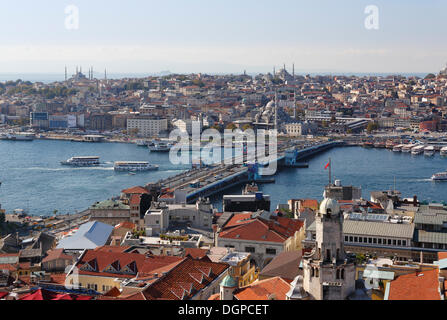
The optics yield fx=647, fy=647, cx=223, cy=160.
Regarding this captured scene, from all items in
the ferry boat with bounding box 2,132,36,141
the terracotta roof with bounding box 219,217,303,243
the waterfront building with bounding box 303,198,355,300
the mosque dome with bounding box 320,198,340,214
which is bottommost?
the ferry boat with bounding box 2,132,36,141

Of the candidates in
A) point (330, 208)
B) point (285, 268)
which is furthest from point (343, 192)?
point (330, 208)

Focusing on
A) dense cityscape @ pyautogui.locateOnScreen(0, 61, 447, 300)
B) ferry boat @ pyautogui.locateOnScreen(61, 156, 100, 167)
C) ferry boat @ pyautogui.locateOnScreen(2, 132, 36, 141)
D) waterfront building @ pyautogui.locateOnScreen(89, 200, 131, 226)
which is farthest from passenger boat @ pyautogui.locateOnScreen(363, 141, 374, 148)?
waterfront building @ pyautogui.locateOnScreen(89, 200, 131, 226)

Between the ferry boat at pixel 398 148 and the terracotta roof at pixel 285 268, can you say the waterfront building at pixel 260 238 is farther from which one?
the ferry boat at pixel 398 148

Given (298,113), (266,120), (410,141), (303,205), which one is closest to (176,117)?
(266,120)

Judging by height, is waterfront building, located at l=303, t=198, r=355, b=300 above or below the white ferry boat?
above

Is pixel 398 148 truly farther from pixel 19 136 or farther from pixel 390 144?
pixel 19 136

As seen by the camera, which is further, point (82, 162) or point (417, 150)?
point (417, 150)

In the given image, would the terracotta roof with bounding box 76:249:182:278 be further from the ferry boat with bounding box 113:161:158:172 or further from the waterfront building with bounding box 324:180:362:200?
the ferry boat with bounding box 113:161:158:172

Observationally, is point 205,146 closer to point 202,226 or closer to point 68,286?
point 202,226
